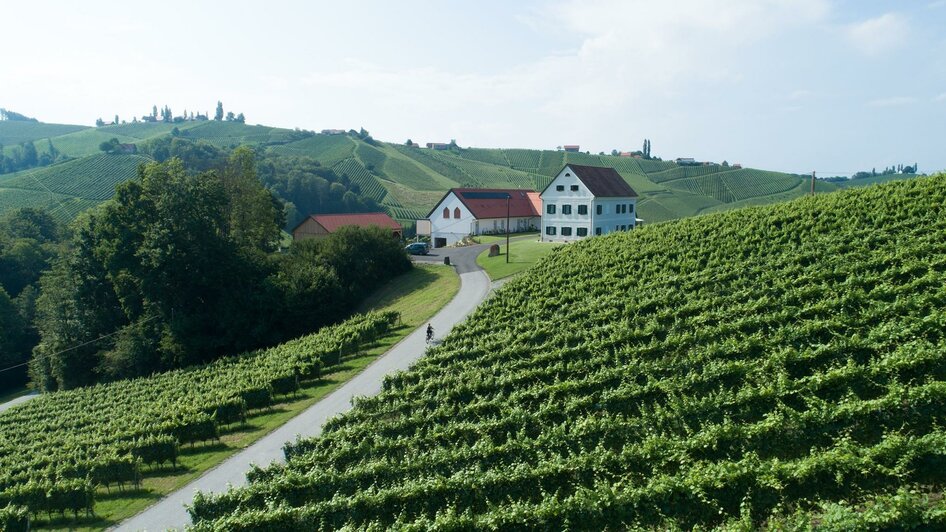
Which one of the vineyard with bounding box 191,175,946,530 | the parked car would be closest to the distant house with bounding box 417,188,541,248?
the parked car

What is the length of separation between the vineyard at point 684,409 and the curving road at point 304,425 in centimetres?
282

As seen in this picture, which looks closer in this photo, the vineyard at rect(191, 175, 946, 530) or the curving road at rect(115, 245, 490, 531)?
the vineyard at rect(191, 175, 946, 530)

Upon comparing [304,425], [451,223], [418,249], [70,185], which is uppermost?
[70,185]

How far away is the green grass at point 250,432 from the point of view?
23.2 m

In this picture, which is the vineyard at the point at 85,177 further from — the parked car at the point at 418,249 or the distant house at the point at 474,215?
the parked car at the point at 418,249

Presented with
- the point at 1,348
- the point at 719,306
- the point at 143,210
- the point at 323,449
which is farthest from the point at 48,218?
the point at 719,306

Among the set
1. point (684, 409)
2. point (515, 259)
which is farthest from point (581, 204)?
point (684, 409)

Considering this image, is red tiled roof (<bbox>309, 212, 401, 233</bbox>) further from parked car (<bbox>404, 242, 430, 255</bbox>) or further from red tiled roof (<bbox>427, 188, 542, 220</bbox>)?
parked car (<bbox>404, 242, 430, 255</bbox>)

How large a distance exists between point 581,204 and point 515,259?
13.9 meters

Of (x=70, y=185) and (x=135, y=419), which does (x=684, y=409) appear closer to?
(x=135, y=419)

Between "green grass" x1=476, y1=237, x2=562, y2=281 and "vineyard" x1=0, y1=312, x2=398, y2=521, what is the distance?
39.5 ft

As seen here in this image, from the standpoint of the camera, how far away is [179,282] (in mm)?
49844

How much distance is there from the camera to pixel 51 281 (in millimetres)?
60906

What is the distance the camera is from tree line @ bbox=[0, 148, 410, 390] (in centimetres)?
4922
